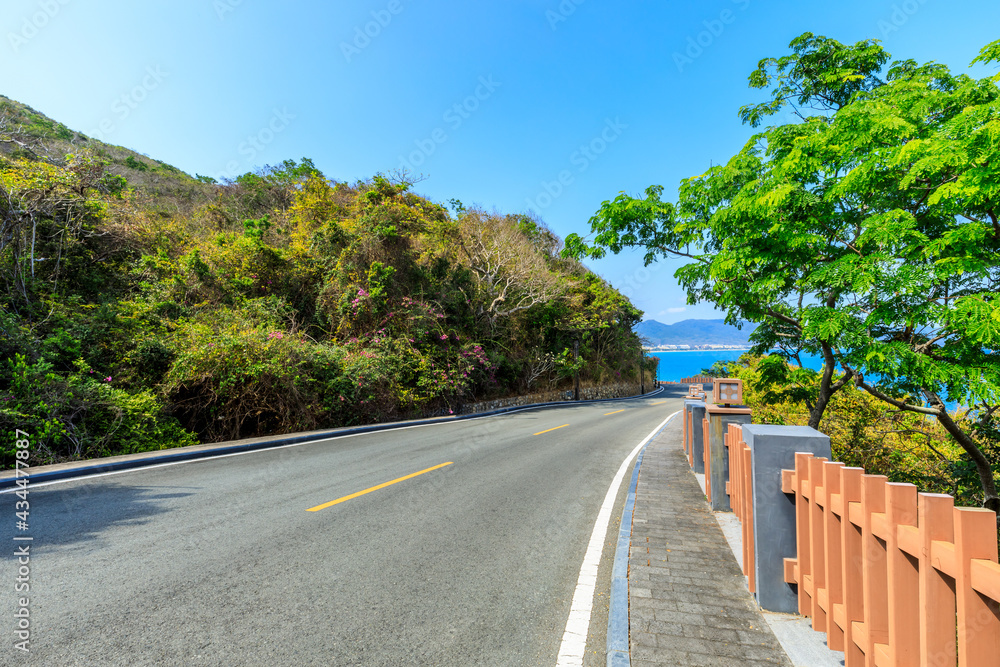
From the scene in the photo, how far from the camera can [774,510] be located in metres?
Answer: 3.21

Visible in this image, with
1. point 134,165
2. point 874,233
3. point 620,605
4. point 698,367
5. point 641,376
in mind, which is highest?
point 134,165

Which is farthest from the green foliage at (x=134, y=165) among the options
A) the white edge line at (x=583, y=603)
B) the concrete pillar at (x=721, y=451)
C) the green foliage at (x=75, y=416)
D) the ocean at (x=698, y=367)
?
the concrete pillar at (x=721, y=451)

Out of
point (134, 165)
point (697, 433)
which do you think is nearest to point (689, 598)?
point (697, 433)

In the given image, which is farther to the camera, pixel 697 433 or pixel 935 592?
pixel 697 433

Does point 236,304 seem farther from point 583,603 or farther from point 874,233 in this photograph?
point 874,233

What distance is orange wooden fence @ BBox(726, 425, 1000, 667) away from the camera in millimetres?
1540

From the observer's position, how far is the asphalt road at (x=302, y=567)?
9.77 ft

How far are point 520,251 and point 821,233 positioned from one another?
1770 cm

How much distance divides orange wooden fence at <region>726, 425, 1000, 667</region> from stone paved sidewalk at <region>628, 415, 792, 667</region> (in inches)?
17.5

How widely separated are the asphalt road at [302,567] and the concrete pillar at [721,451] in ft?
4.20

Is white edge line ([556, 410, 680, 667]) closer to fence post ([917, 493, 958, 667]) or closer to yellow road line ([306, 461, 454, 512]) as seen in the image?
fence post ([917, 493, 958, 667])

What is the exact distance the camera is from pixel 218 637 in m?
3.03

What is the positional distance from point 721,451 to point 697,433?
2320 millimetres

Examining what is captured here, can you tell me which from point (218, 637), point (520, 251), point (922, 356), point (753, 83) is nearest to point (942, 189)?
point (922, 356)
